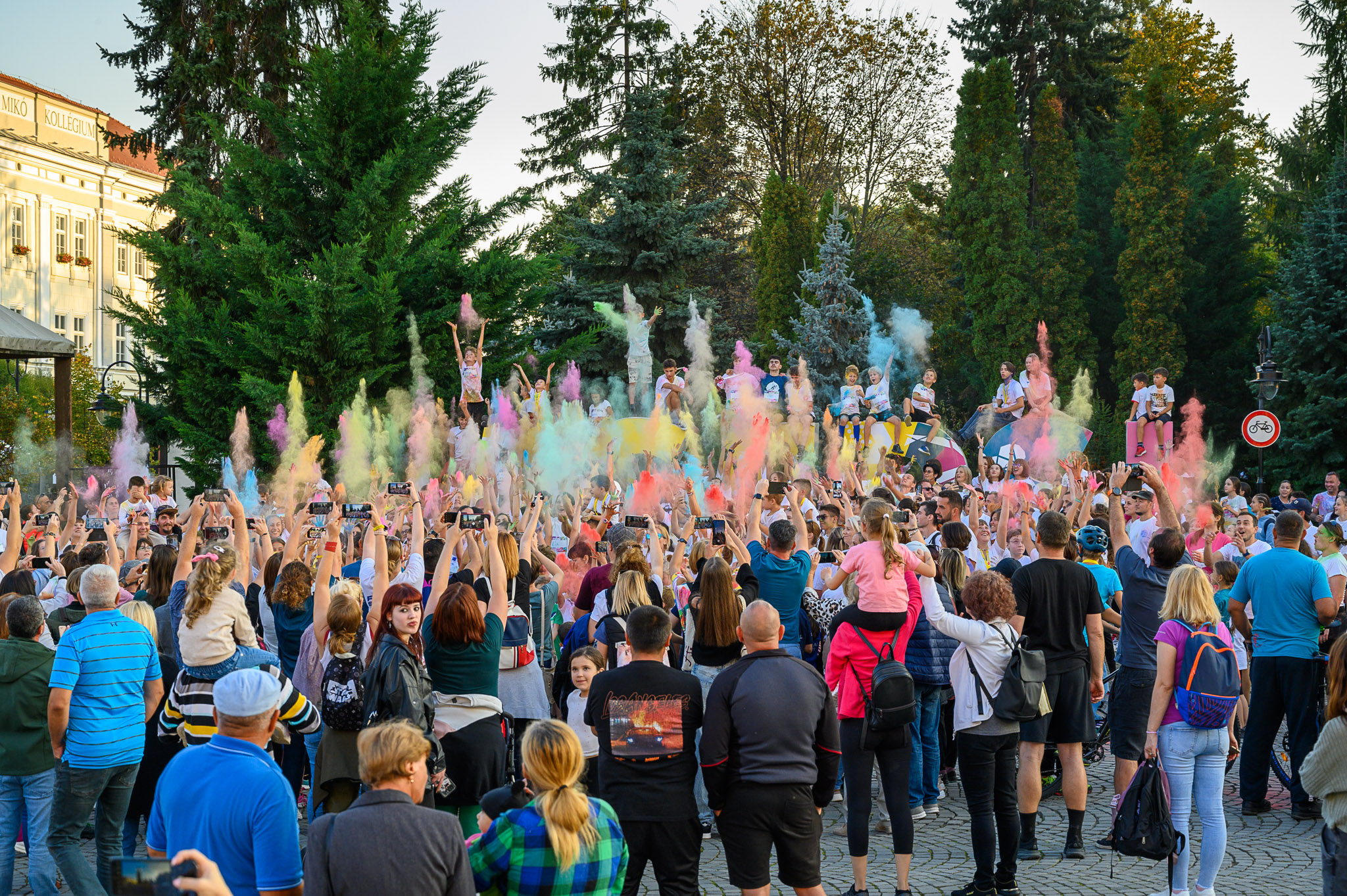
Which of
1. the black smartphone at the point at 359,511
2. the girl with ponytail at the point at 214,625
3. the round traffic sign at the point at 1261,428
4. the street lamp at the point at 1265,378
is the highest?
the street lamp at the point at 1265,378

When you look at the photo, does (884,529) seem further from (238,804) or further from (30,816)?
(30,816)

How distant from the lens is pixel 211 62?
90.7 feet

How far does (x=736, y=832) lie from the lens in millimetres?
4805

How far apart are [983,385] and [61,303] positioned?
45.5 metres

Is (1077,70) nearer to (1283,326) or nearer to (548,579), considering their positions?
(1283,326)

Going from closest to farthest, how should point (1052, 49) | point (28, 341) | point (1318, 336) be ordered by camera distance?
point (28, 341)
point (1318, 336)
point (1052, 49)

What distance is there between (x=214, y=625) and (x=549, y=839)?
2.52 m

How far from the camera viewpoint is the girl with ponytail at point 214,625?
529 centimetres

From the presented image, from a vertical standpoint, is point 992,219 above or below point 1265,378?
above

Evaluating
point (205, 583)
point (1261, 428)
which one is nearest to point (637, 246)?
point (1261, 428)

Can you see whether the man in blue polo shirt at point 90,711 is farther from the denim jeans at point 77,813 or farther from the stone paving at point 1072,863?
the stone paving at point 1072,863

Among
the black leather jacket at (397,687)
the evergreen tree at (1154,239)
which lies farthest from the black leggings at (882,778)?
the evergreen tree at (1154,239)

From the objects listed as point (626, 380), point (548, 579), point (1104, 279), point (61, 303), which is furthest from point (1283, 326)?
point (61, 303)

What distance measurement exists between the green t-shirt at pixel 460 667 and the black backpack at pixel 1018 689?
242cm
